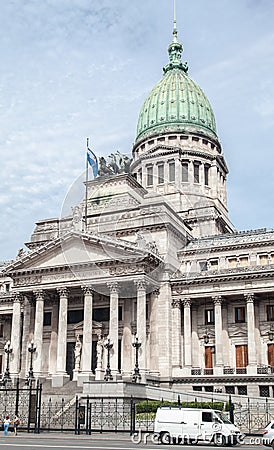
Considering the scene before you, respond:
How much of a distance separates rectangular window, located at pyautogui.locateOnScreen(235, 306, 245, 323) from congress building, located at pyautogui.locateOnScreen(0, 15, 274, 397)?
0.36 ft

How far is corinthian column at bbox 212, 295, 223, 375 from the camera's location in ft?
202

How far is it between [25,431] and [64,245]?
1132 inches

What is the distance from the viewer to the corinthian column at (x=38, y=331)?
6496 centimetres

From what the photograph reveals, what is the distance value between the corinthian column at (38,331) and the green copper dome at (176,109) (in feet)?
137

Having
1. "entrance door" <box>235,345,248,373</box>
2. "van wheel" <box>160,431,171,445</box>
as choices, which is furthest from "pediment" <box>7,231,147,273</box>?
"van wheel" <box>160,431,171,445</box>

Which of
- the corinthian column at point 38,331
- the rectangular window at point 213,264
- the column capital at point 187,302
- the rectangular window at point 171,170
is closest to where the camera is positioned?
the corinthian column at point 38,331

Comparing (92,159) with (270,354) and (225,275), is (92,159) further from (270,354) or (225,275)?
(270,354)

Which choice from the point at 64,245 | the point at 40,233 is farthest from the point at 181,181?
the point at 64,245

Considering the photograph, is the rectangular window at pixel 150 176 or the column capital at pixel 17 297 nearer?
the column capital at pixel 17 297

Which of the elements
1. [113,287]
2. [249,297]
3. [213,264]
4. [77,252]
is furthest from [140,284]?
[213,264]

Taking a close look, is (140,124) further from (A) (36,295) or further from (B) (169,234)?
(A) (36,295)

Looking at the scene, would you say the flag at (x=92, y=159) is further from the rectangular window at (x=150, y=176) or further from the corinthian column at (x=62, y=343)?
the rectangular window at (x=150, y=176)

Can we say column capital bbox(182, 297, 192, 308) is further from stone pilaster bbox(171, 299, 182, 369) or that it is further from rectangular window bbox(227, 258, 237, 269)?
rectangular window bbox(227, 258, 237, 269)

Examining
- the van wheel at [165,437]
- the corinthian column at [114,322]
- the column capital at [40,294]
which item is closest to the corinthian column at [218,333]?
the corinthian column at [114,322]
